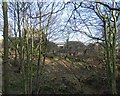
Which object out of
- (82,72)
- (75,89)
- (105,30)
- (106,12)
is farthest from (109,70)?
(82,72)

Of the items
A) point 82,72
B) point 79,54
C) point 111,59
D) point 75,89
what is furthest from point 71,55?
point 111,59

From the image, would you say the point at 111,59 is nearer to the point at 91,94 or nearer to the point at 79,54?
the point at 91,94

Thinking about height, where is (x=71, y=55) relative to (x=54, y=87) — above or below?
above

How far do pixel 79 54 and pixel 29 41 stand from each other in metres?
11.1

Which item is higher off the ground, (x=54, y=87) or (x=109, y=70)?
(x=109, y=70)

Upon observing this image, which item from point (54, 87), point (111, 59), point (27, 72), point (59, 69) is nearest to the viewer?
point (27, 72)

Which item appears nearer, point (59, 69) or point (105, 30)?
point (105, 30)

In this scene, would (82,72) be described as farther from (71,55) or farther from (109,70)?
(109,70)

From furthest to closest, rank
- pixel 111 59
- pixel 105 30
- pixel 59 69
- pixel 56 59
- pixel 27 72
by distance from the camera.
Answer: pixel 56 59, pixel 59 69, pixel 111 59, pixel 105 30, pixel 27 72

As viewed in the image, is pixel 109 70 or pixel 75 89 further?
pixel 75 89

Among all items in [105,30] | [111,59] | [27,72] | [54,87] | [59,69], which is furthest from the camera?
[59,69]


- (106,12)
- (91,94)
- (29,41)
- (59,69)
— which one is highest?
(106,12)

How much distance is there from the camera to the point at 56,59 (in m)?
21.0

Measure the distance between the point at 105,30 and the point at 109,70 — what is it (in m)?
2.07
